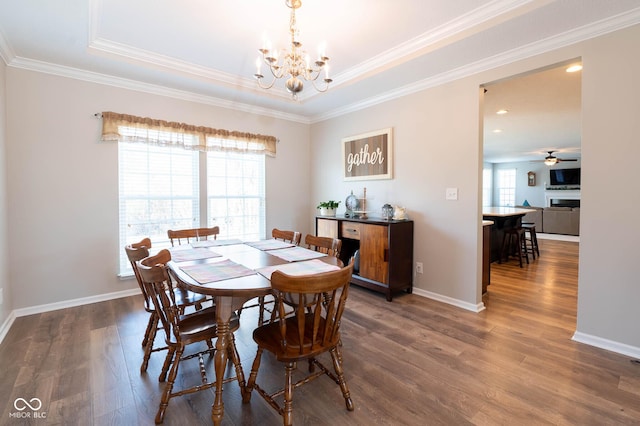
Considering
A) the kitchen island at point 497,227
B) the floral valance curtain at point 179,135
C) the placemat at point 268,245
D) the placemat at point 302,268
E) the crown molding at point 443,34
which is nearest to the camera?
the placemat at point 302,268

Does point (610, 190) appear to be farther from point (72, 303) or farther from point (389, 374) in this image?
point (72, 303)

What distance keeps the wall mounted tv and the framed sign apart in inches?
384

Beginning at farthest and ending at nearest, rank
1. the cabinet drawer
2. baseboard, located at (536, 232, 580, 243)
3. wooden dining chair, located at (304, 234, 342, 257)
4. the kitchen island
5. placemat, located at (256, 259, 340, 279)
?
baseboard, located at (536, 232, 580, 243), the kitchen island, the cabinet drawer, wooden dining chair, located at (304, 234, 342, 257), placemat, located at (256, 259, 340, 279)

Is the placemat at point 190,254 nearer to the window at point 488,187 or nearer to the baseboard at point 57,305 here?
the baseboard at point 57,305

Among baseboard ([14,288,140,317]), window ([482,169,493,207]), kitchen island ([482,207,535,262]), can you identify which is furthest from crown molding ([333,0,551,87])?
window ([482,169,493,207])

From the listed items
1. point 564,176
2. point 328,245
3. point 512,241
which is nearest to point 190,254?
point 328,245

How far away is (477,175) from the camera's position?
305 cm

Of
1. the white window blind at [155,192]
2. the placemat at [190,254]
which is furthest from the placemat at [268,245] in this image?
the white window blind at [155,192]

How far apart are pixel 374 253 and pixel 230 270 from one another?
2048 mm

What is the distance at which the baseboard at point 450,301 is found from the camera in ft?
10.3

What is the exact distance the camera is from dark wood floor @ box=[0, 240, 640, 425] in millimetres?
1673

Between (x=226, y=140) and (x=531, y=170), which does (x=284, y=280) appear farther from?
(x=531, y=170)

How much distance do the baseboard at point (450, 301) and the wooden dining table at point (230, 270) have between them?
5.99 feet

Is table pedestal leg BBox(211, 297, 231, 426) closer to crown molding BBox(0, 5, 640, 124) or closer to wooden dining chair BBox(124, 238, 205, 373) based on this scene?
wooden dining chair BBox(124, 238, 205, 373)
